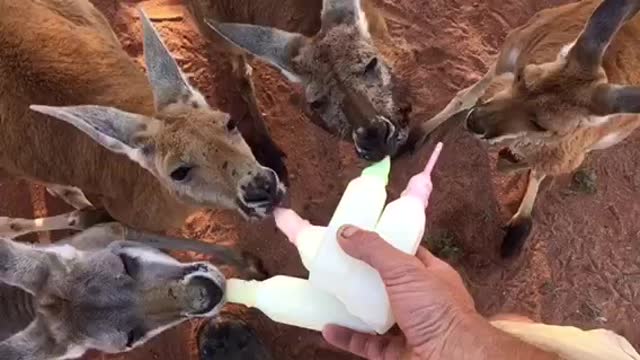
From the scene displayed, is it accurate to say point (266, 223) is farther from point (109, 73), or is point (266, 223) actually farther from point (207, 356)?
point (109, 73)

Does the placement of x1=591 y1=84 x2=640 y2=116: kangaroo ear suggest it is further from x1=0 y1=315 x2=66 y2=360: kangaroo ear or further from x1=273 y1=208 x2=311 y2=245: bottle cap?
x1=0 y1=315 x2=66 y2=360: kangaroo ear

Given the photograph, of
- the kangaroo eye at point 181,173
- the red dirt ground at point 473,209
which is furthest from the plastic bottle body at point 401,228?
the red dirt ground at point 473,209

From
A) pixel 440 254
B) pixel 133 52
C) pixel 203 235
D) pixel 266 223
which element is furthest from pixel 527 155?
pixel 133 52

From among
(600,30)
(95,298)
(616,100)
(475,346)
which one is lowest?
(95,298)

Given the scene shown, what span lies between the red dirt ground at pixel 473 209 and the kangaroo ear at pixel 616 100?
127 centimetres

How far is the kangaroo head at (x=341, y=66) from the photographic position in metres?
4.26

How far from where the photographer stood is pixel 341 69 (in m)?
4.30

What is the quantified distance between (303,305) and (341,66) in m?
1.41

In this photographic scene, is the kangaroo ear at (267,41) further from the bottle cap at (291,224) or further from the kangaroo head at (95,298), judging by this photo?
the kangaroo head at (95,298)

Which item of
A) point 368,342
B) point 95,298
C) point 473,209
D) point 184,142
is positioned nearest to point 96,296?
point 95,298

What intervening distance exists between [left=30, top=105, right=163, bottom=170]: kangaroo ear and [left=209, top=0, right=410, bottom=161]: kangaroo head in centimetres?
57

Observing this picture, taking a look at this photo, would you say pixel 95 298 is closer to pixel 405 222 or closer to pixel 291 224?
pixel 291 224

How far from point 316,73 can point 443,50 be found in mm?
1341

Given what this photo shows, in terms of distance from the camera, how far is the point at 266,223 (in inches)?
208
